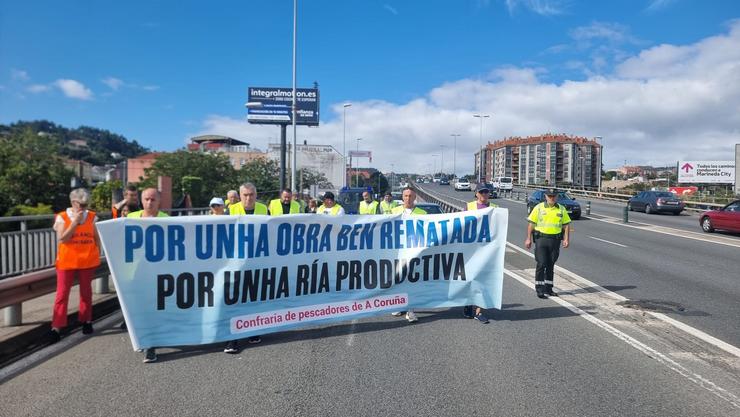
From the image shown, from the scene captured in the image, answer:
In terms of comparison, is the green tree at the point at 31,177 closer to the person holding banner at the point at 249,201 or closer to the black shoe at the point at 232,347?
the person holding banner at the point at 249,201

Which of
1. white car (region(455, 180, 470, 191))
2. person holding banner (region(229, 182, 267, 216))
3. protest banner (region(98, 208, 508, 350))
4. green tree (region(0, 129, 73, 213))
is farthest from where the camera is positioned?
white car (region(455, 180, 470, 191))

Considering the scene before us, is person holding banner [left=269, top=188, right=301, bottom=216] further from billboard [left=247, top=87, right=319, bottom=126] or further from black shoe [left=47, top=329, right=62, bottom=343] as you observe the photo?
billboard [left=247, top=87, right=319, bottom=126]

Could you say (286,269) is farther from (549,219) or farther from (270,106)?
(270,106)

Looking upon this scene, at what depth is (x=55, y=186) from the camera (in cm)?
2964

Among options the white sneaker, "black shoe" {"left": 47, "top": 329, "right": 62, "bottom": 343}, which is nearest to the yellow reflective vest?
the white sneaker

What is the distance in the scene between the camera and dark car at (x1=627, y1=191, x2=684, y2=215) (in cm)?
3341

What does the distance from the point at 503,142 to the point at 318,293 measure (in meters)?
173

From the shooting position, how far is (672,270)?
38.4ft

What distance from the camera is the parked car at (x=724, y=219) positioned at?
2059cm

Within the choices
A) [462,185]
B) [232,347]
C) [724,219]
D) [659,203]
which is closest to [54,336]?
[232,347]

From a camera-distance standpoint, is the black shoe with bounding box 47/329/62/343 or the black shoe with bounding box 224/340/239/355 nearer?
the black shoe with bounding box 224/340/239/355

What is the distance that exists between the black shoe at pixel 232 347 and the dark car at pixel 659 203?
3241 cm

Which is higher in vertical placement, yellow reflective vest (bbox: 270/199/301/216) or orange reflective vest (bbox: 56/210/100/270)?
yellow reflective vest (bbox: 270/199/301/216)

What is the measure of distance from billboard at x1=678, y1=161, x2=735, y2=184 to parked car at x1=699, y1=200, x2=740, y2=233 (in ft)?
144
